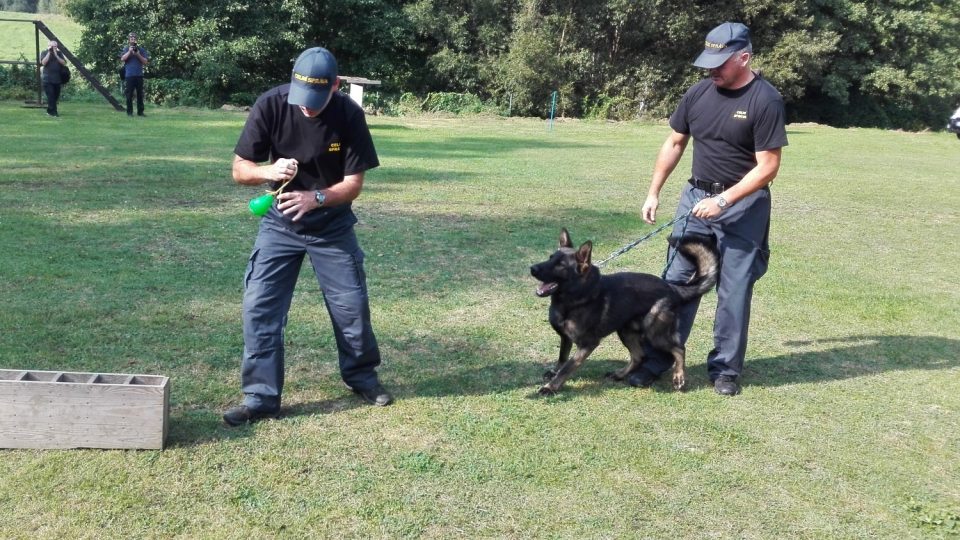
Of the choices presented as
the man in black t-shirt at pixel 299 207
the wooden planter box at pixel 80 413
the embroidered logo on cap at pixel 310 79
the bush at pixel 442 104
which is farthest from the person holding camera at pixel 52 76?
the embroidered logo on cap at pixel 310 79

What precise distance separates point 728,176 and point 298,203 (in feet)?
9.19

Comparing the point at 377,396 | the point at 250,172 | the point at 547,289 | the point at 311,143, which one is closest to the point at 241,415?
the point at 377,396

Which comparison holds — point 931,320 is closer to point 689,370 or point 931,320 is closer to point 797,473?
point 689,370

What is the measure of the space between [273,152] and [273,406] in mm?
1418

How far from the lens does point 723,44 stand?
16.0ft

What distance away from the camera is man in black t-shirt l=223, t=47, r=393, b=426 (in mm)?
4156

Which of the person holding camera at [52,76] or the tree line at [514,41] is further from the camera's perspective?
the tree line at [514,41]

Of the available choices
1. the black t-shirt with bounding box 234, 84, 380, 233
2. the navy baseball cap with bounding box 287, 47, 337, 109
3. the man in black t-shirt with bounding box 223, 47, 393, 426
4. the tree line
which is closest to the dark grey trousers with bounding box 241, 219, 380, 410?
the man in black t-shirt with bounding box 223, 47, 393, 426

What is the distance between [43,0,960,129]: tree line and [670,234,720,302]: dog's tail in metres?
29.6

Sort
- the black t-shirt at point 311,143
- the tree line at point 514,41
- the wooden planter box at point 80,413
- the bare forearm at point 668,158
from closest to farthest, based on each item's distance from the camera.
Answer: the wooden planter box at point 80,413 → the black t-shirt at point 311,143 → the bare forearm at point 668,158 → the tree line at point 514,41

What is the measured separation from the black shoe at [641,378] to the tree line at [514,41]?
29596mm

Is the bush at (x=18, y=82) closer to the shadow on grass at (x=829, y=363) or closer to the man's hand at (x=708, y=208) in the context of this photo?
the shadow on grass at (x=829, y=363)

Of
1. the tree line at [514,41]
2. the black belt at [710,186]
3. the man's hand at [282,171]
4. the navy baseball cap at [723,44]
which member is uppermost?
the tree line at [514,41]

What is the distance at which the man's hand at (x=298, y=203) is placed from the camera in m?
4.14
